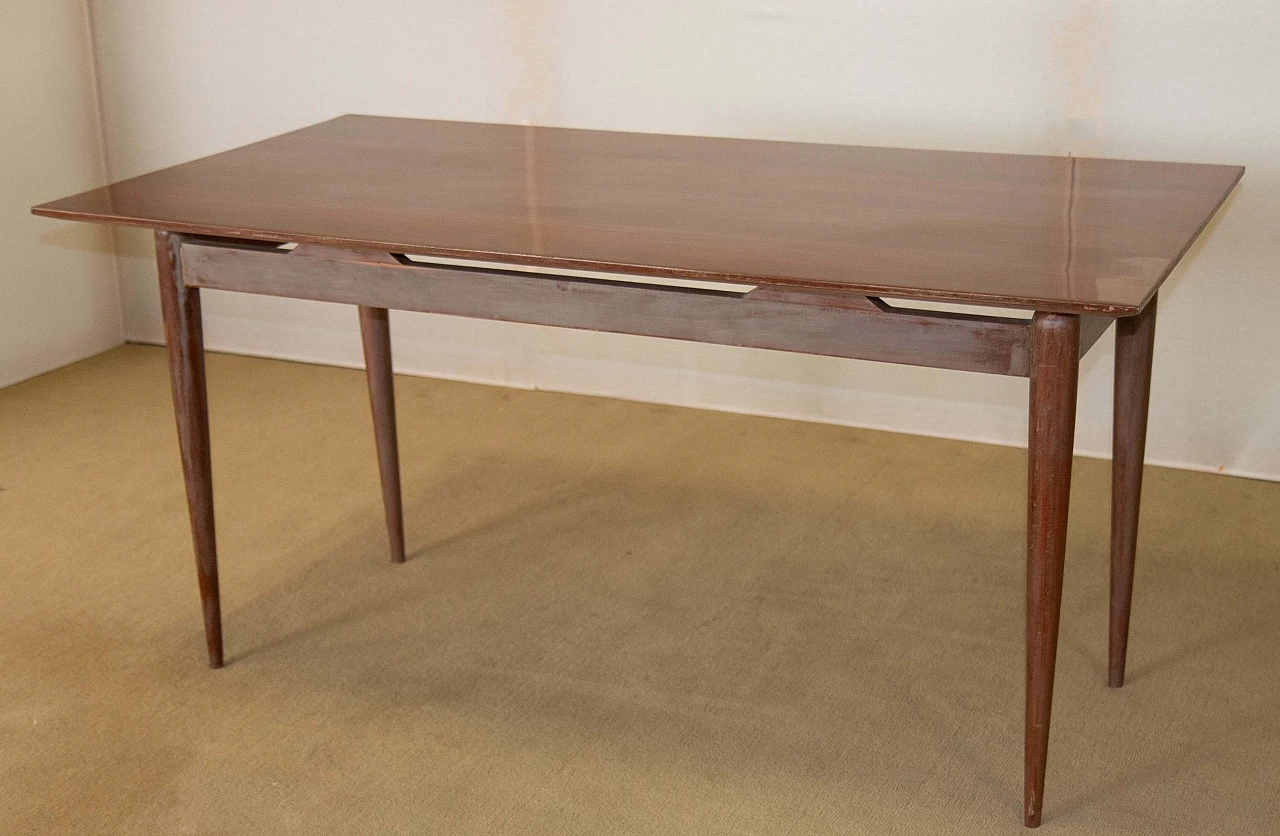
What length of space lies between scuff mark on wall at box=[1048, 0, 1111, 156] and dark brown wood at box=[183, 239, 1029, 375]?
1.51 metres

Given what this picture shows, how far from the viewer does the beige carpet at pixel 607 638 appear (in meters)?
1.95

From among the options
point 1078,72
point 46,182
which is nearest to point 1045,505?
point 1078,72

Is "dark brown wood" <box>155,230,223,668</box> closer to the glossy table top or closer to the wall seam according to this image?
the glossy table top

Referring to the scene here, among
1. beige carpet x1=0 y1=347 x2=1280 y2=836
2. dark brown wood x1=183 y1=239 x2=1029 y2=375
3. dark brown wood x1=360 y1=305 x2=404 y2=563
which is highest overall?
dark brown wood x1=183 y1=239 x2=1029 y2=375

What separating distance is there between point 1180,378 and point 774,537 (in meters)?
1.03

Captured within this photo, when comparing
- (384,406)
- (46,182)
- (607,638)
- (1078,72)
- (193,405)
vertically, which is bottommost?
(607,638)

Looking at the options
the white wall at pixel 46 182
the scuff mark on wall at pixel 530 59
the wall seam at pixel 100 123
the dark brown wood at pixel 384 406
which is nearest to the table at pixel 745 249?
the dark brown wood at pixel 384 406

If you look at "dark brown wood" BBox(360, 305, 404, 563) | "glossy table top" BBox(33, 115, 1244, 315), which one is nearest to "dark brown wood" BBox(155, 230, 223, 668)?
"glossy table top" BBox(33, 115, 1244, 315)

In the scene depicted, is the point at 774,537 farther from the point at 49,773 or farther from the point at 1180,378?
the point at 49,773

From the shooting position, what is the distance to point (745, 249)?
1.75 meters

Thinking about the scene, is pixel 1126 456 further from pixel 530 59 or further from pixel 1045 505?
pixel 530 59

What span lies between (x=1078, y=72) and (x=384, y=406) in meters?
1.60

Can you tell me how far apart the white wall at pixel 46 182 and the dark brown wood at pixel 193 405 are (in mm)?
1759

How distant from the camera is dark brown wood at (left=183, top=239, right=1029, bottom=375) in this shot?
1.64m
